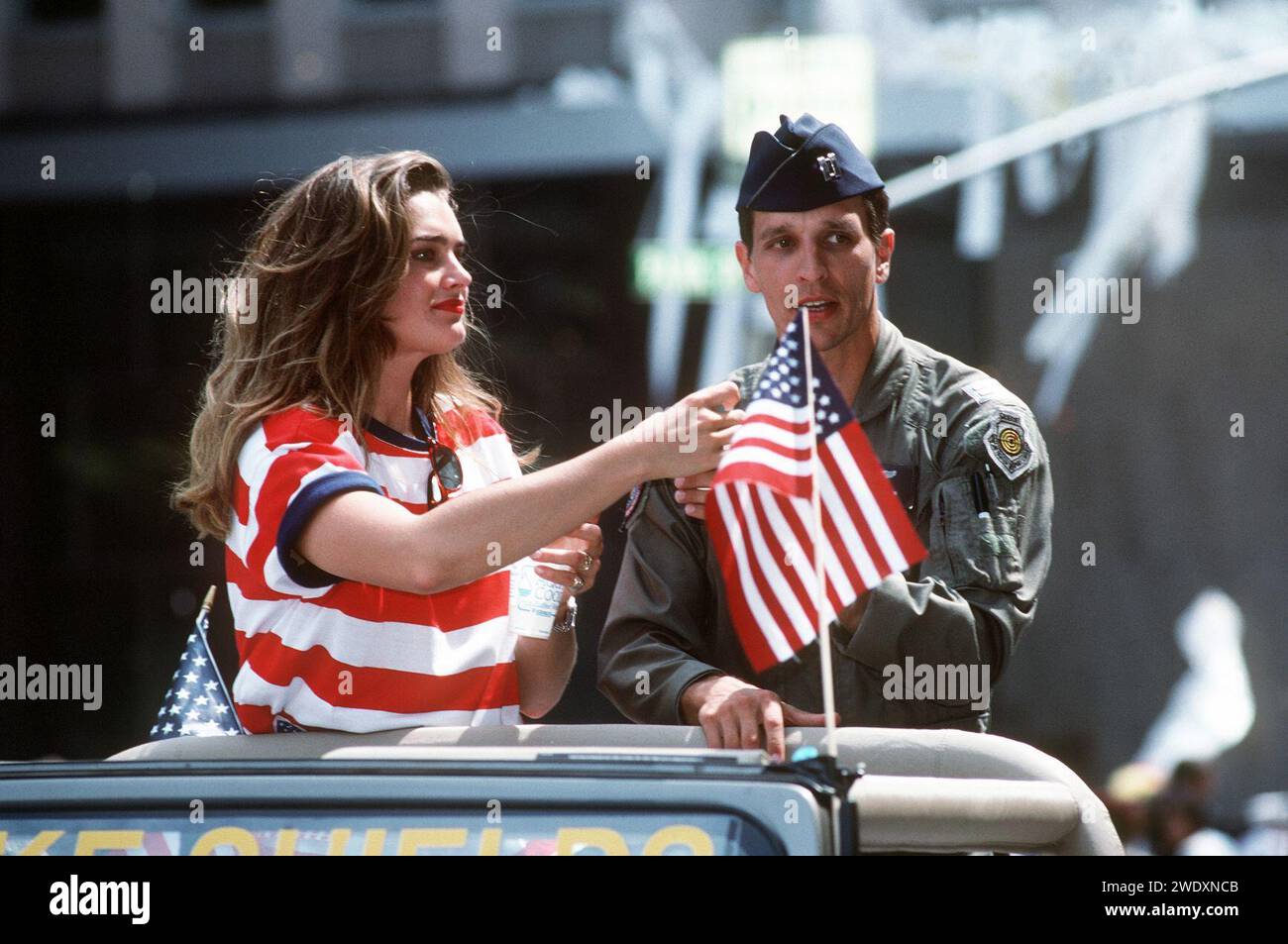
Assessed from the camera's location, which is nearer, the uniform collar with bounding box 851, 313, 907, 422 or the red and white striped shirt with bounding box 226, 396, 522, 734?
the red and white striped shirt with bounding box 226, 396, 522, 734

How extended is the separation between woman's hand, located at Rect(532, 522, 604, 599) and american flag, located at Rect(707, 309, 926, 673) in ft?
1.53

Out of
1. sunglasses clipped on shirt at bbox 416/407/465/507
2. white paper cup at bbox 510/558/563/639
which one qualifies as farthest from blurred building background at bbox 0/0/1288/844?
white paper cup at bbox 510/558/563/639

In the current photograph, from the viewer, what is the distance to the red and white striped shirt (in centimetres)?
259

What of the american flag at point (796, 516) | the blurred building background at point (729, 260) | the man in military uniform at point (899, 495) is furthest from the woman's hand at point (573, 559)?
the blurred building background at point (729, 260)

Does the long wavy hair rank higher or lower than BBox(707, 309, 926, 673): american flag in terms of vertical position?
higher

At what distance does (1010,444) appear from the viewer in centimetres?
296

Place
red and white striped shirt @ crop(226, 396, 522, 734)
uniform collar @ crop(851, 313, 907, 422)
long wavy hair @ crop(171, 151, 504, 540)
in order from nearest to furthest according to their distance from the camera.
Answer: red and white striped shirt @ crop(226, 396, 522, 734), long wavy hair @ crop(171, 151, 504, 540), uniform collar @ crop(851, 313, 907, 422)

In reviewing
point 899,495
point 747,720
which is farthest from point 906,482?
point 747,720

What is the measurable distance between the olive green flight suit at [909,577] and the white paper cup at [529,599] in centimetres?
17

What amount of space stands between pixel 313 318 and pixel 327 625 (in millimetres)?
557

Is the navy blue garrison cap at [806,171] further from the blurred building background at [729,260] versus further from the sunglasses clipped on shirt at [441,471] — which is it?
the blurred building background at [729,260]

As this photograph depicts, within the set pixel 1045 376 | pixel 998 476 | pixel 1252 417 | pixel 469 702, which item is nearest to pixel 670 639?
pixel 469 702

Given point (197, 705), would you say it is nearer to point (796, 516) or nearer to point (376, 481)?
point (376, 481)

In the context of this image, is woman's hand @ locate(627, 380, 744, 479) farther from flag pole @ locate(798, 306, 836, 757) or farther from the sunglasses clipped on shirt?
the sunglasses clipped on shirt
